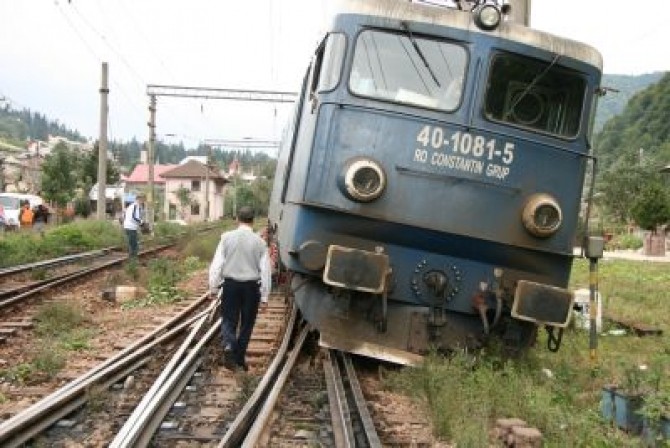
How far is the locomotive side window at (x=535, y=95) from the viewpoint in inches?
308

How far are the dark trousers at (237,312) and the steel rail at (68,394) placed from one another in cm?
96

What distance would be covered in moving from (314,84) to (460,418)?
12.5 ft

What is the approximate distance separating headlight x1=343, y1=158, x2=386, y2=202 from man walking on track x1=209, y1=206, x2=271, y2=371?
3.98 ft

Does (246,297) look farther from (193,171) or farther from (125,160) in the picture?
(125,160)

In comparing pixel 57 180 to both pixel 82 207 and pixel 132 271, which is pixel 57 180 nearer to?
pixel 82 207

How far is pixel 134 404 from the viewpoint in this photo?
6.38 m

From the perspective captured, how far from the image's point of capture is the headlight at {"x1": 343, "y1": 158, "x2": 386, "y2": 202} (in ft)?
23.9

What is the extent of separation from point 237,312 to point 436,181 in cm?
224

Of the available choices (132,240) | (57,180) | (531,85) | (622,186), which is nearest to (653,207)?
(622,186)

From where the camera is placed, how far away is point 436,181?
748 cm

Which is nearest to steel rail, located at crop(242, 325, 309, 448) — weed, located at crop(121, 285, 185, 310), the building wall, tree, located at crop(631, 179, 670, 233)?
weed, located at crop(121, 285, 185, 310)

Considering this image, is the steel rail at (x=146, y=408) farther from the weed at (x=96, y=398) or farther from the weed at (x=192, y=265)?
the weed at (x=192, y=265)

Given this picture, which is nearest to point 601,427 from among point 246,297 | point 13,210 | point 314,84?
point 246,297

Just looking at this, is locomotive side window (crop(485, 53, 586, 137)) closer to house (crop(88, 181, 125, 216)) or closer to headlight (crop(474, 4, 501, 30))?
headlight (crop(474, 4, 501, 30))
